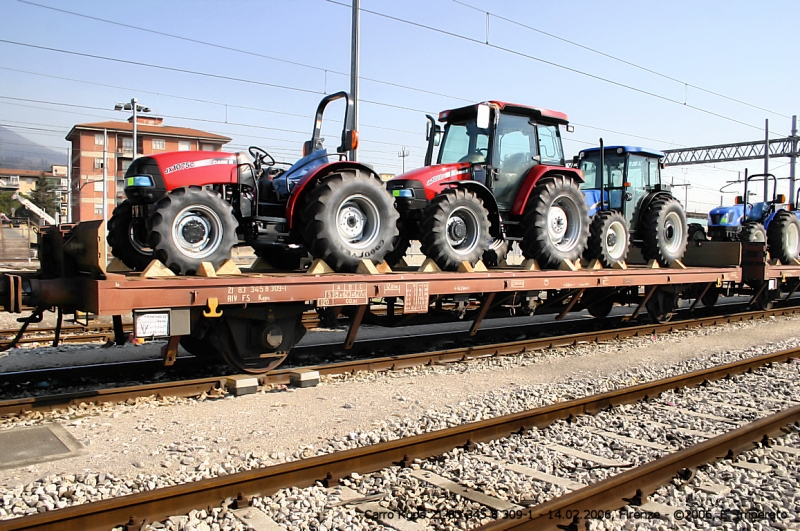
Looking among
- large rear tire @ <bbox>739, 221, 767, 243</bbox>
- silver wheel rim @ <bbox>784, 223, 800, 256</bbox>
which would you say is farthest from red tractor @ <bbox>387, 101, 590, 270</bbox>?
silver wheel rim @ <bbox>784, 223, 800, 256</bbox>

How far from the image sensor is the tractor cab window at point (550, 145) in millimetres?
9758

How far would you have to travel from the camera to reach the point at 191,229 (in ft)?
21.4

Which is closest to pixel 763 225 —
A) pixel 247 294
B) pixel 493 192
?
pixel 493 192

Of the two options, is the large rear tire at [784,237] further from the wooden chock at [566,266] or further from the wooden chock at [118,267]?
the wooden chock at [118,267]

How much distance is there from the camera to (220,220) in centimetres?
664

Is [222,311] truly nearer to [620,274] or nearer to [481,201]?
[481,201]

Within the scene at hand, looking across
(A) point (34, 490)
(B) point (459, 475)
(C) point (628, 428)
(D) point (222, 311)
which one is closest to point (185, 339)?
(D) point (222, 311)

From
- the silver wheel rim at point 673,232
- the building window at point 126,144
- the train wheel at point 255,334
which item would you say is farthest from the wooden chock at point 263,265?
the building window at point 126,144

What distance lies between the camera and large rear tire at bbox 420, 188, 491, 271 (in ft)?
26.2

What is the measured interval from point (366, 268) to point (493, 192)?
2596 millimetres

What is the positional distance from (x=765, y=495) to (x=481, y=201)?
488cm

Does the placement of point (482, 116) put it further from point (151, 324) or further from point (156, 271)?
point (151, 324)

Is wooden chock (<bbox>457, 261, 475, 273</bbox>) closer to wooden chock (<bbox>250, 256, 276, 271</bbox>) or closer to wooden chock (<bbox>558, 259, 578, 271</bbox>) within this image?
wooden chock (<bbox>558, 259, 578, 271</bbox>)

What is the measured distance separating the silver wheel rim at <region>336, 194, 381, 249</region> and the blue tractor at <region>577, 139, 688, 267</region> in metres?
4.48
